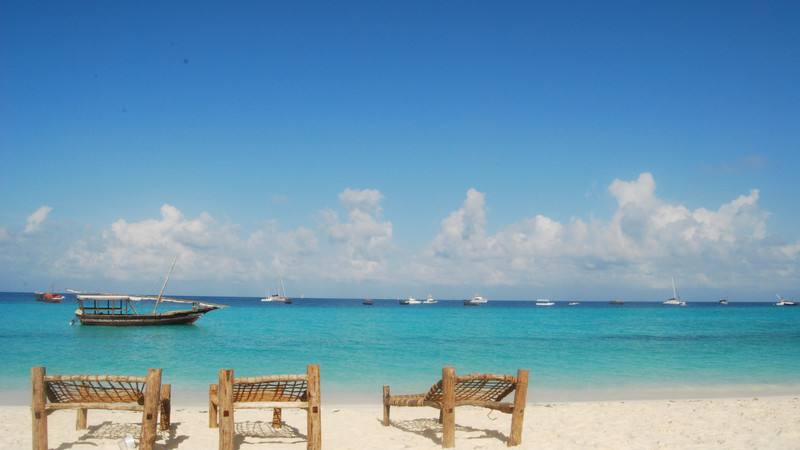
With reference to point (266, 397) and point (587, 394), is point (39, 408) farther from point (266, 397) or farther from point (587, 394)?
point (587, 394)

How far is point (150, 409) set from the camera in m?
7.14

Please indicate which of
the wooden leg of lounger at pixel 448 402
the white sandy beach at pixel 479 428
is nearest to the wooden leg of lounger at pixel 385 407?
the white sandy beach at pixel 479 428

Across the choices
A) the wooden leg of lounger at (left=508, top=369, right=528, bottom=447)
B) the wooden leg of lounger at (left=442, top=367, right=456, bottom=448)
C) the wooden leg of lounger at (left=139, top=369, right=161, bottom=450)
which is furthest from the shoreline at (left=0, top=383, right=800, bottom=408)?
the wooden leg of lounger at (left=139, top=369, right=161, bottom=450)

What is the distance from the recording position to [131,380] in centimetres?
718

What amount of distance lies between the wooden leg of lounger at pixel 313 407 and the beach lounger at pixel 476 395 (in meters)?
1.80

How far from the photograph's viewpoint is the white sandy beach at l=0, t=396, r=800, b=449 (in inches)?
336

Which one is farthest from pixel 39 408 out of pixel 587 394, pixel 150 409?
pixel 587 394

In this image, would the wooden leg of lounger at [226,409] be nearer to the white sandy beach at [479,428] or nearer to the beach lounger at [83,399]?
the beach lounger at [83,399]

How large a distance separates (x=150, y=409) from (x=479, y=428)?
5746mm

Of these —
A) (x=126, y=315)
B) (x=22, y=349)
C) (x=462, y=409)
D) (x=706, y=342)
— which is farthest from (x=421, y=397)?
(x=126, y=315)

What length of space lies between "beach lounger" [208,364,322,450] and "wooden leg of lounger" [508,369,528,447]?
2999 millimetres

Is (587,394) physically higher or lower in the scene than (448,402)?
lower

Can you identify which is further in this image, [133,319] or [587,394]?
[133,319]

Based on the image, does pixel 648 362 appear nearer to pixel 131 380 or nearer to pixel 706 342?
pixel 706 342
